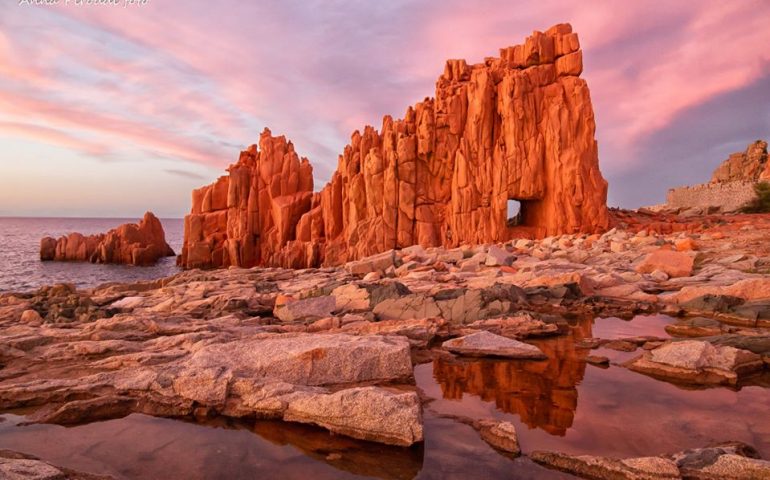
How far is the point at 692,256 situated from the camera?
16.5 m

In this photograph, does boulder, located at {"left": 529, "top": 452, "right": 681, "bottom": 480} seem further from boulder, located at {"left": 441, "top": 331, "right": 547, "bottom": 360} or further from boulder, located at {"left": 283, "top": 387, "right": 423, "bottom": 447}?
boulder, located at {"left": 441, "top": 331, "right": 547, "bottom": 360}

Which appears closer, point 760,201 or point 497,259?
point 497,259

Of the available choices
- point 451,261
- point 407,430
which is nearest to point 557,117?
point 451,261

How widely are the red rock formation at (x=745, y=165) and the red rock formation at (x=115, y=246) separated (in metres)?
79.0

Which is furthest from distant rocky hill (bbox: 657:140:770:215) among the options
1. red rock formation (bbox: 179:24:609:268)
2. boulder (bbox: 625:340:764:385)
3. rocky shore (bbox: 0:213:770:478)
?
boulder (bbox: 625:340:764:385)

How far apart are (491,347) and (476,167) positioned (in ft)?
99.4

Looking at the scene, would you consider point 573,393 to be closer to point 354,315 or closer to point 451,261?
point 354,315

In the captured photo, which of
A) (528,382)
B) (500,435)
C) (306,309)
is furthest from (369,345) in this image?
(306,309)

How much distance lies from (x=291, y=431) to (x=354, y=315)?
635 cm

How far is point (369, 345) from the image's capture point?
7.14 meters

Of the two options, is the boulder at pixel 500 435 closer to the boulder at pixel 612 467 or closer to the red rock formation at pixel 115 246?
the boulder at pixel 612 467

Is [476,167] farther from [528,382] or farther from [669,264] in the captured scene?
[528,382]

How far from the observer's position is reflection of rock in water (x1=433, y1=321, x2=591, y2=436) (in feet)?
18.7

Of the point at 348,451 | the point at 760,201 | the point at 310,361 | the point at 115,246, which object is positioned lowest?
the point at 348,451
